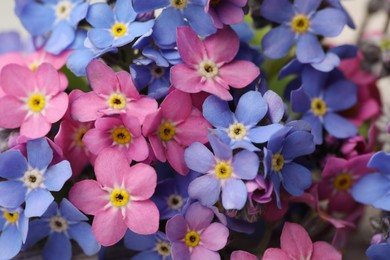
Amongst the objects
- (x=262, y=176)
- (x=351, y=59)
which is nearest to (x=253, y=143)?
(x=262, y=176)

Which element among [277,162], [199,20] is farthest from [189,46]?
[277,162]

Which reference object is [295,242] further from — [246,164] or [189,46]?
[189,46]

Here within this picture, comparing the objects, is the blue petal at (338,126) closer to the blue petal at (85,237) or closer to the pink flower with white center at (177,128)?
the pink flower with white center at (177,128)

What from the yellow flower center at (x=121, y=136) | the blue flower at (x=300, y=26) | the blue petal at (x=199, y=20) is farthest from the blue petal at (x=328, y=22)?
the yellow flower center at (x=121, y=136)

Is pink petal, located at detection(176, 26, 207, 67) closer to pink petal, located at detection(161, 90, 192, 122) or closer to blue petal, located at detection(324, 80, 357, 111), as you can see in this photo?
pink petal, located at detection(161, 90, 192, 122)

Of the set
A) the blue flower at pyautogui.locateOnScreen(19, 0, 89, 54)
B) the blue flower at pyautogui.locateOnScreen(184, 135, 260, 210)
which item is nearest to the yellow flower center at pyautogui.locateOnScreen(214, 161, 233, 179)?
the blue flower at pyautogui.locateOnScreen(184, 135, 260, 210)

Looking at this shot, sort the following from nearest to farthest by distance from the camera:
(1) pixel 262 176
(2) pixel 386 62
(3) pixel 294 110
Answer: (1) pixel 262 176 < (3) pixel 294 110 < (2) pixel 386 62

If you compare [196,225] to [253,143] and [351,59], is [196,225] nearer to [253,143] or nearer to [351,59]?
[253,143]
